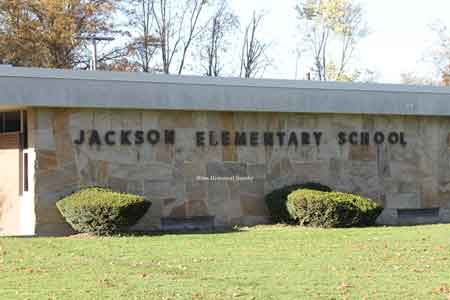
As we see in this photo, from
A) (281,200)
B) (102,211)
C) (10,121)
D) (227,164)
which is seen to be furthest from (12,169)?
(281,200)

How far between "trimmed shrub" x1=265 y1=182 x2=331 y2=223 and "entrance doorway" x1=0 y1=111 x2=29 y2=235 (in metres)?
5.76

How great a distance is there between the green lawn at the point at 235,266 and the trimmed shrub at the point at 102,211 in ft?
1.59

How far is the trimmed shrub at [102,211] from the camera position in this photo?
1781 cm

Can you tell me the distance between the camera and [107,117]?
19.8 meters

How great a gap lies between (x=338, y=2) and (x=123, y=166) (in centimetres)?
3340

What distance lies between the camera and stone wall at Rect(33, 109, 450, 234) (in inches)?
761

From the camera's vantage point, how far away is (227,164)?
2114 centimetres

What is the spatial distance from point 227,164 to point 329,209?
9.70 ft

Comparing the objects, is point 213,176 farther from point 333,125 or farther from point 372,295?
point 372,295

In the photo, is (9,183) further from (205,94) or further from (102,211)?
(205,94)

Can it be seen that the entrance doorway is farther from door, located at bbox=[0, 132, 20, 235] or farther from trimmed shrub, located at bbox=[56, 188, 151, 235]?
trimmed shrub, located at bbox=[56, 188, 151, 235]

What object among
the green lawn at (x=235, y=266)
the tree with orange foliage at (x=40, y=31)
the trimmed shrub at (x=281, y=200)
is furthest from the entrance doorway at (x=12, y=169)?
the tree with orange foliage at (x=40, y=31)

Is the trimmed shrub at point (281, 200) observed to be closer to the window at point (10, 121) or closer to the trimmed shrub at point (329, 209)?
the trimmed shrub at point (329, 209)

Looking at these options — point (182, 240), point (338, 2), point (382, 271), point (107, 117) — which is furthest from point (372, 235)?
point (338, 2)
